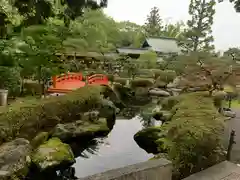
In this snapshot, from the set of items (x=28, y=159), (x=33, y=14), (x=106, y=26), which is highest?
(x=106, y=26)

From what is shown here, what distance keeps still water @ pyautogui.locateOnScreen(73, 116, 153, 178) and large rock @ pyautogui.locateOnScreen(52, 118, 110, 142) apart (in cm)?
35

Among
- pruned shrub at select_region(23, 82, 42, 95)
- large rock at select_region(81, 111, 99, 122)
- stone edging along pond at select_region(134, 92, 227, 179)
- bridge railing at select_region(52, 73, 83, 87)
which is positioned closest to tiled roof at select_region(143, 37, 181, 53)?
bridge railing at select_region(52, 73, 83, 87)

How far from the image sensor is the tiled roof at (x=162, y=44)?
41.9 m

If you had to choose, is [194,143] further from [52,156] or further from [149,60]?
[149,60]

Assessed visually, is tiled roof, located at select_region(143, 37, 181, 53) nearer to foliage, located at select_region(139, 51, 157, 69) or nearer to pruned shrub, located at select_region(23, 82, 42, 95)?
foliage, located at select_region(139, 51, 157, 69)

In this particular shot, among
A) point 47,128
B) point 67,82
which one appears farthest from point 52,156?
point 67,82

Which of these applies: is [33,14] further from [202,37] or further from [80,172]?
[202,37]

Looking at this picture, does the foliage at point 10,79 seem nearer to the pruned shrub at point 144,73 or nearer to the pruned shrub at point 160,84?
the pruned shrub at point 160,84

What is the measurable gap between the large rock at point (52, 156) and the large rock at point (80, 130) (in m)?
1.09

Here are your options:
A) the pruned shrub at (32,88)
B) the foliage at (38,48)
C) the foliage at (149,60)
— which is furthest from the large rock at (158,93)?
the foliage at (38,48)

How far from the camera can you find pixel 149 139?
967cm

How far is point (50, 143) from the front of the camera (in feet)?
25.8

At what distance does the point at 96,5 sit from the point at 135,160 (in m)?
5.78

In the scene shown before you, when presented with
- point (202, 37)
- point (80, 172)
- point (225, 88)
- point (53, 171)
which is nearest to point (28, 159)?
point (53, 171)
